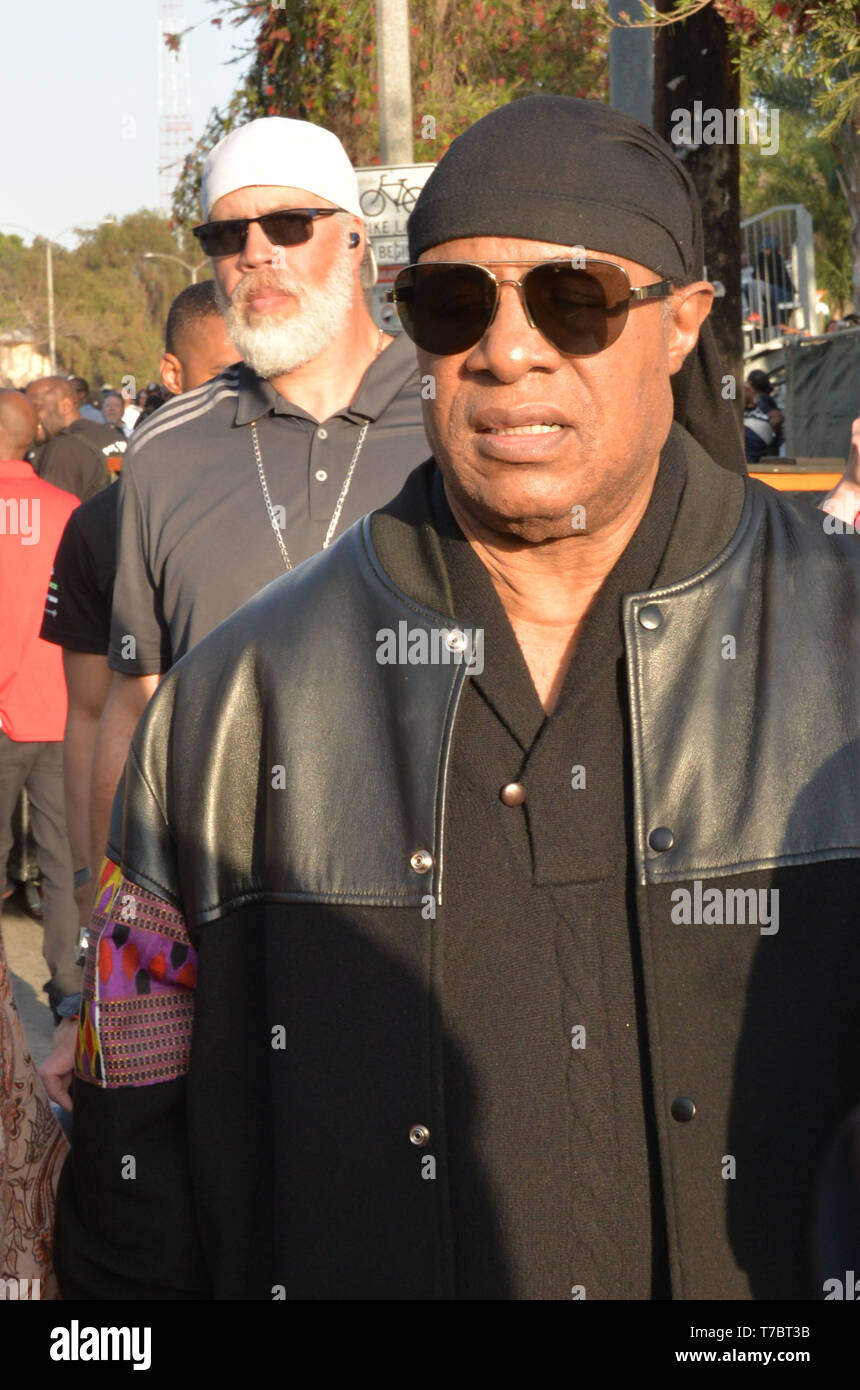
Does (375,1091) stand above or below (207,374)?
below

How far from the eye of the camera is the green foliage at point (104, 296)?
63.7 meters

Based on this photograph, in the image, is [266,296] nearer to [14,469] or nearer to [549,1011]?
[549,1011]

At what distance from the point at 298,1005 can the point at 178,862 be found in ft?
0.92

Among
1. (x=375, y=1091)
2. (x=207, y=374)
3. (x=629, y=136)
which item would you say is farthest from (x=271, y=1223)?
(x=207, y=374)

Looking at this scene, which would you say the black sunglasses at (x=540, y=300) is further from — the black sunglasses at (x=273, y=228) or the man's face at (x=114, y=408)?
the man's face at (x=114, y=408)

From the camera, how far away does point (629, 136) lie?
204 cm

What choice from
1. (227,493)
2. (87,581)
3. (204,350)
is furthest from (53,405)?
(227,493)

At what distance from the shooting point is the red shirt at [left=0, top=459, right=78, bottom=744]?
696 cm

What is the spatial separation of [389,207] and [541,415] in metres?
7.17

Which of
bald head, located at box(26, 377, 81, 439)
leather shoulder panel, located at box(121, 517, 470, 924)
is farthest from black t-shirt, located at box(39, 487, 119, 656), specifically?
bald head, located at box(26, 377, 81, 439)

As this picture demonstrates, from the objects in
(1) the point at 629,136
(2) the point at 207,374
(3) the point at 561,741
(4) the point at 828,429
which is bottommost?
(3) the point at 561,741

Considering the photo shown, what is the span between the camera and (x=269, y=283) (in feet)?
11.8

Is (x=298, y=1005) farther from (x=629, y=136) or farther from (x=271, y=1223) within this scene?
(x=629, y=136)

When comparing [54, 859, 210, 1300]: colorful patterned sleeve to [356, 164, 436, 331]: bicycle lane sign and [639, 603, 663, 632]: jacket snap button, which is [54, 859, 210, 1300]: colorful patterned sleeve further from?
[356, 164, 436, 331]: bicycle lane sign
